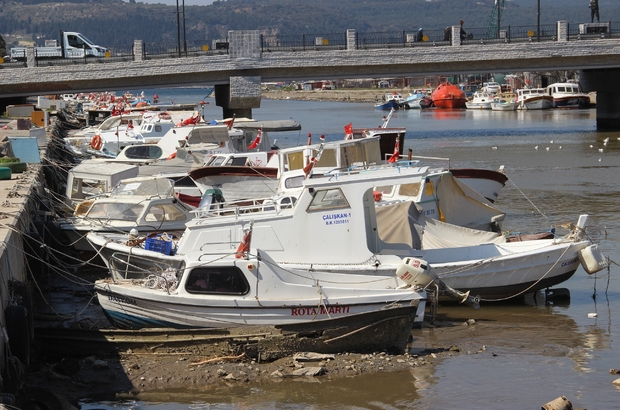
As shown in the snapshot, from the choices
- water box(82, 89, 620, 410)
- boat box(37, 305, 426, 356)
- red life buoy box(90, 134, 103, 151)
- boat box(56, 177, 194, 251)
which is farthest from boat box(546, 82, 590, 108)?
boat box(37, 305, 426, 356)

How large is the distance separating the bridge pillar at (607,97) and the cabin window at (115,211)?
43.1 m

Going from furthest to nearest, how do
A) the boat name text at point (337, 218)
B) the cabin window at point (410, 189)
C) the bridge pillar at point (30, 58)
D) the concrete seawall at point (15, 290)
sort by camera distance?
the bridge pillar at point (30, 58)
the cabin window at point (410, 189)
the boat name text at point (337, 218)
the concrete seawall at point (15, 290)

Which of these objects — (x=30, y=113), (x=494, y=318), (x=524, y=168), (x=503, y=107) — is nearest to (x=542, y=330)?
(x=494, y=318)

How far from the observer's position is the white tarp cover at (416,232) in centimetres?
1712

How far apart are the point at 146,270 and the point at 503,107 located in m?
74.4

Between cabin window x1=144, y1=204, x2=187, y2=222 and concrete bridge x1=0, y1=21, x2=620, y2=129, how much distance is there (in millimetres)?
28616

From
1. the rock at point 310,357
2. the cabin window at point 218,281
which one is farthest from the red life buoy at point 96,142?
the rock at point 310,357

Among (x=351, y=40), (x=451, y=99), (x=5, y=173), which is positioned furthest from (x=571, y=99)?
(x=5, y=173)

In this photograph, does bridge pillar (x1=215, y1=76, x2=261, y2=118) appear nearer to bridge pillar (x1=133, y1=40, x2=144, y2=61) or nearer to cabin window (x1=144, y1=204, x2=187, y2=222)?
bridge pillar (x1=133, y1=40, x2=144, y2=61)

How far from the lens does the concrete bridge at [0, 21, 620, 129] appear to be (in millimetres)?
49219

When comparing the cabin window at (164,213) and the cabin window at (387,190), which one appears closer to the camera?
the cabin window at (387,190)

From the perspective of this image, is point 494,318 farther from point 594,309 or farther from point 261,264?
point 261,264

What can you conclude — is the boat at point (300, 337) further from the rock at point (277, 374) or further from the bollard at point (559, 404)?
the bollard at point (559, 404)

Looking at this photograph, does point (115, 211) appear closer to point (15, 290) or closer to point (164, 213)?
point (164, 213)
